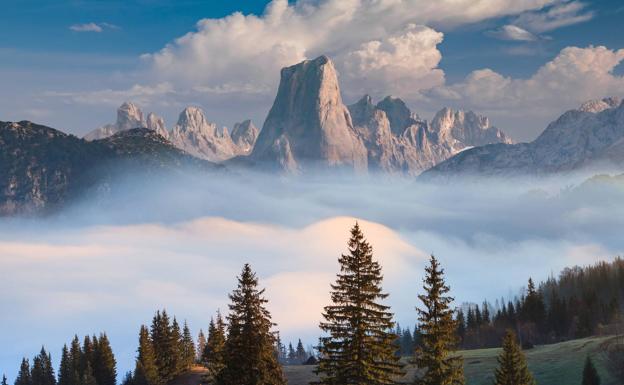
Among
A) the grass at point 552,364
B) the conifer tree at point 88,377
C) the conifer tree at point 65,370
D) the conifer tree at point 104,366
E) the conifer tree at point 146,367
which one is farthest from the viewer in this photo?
the conifer tree at point 65,370

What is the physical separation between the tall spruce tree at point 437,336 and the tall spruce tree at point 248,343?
468 inches

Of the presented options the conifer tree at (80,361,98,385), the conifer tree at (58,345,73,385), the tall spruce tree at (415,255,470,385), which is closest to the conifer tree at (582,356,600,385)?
the tall spruce tree at (415,255,470,385)

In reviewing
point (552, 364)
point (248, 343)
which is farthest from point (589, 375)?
point (248, 343)

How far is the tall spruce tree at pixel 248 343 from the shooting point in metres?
53.4

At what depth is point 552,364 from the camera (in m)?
138

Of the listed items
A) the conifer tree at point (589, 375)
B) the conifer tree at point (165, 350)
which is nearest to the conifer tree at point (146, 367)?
the conifer tree at point (165, 350)

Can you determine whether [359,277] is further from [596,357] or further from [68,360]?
[68,360]

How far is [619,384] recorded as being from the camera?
11856cm

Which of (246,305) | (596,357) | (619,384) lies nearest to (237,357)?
(246,305)

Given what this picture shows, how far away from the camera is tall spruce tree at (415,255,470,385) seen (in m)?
54.2

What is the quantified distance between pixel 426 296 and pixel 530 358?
10148 cm

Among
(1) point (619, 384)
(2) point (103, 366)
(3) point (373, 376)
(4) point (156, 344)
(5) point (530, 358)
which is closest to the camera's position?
(3) point (373, 376)

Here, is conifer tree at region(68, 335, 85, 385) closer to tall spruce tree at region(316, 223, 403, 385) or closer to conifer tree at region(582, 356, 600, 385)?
conifer tree at region(582, 356, 600, 385)

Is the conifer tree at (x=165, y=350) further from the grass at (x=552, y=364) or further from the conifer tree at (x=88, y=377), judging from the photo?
the grass at (x=552, y=364)
